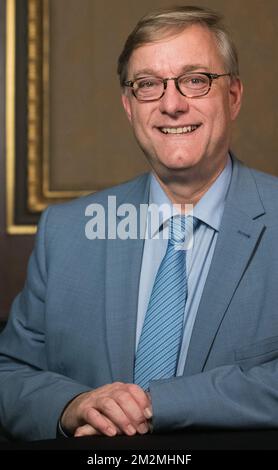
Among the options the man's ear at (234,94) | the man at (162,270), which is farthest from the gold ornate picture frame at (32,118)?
the man's ear at (234,94)

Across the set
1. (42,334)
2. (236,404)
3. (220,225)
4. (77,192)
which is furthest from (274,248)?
(77,192)

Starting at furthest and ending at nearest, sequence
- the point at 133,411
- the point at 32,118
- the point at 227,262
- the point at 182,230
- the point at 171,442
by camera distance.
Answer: the point at 32,118 < the point at 182,230 < the point at 227,262 < the point at 133,411 < the point at 171,442

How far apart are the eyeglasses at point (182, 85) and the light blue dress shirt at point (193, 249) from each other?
200 millimetres

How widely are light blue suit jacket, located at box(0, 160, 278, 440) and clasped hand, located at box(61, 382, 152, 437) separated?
0.13 ft

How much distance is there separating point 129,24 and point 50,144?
0.56 m

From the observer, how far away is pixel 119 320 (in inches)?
72.5

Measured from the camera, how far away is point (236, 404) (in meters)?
1.54

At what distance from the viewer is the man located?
1.76 metres

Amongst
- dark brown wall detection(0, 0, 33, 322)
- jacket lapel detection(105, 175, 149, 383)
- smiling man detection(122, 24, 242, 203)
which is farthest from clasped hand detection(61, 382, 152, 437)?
dark brown wall detection(0, 0, 33, 322)

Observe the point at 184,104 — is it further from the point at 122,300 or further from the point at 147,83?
the point at 122,300

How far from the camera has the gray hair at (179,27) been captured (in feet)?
6.22

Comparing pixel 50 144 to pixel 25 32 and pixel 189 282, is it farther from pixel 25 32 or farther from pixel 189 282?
pixel 189 282

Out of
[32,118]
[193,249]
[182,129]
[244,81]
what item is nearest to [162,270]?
[193,249]

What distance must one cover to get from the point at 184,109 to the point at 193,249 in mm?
320
